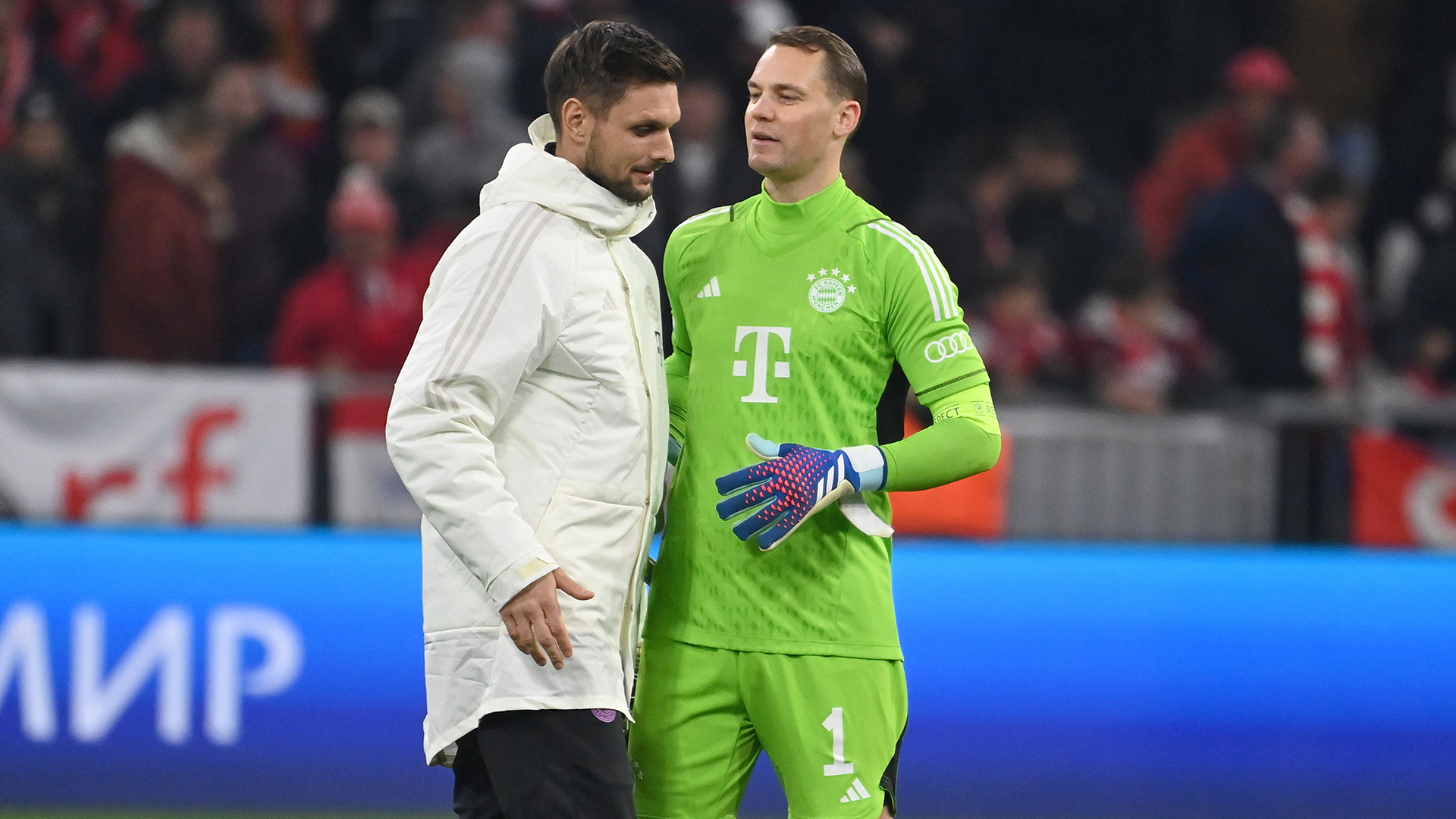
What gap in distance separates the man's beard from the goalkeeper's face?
297 millimetres

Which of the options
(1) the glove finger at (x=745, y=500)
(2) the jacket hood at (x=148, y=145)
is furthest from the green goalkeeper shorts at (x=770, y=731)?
(2) the jacket hood at (x=148, y=145)

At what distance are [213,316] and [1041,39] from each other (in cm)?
541

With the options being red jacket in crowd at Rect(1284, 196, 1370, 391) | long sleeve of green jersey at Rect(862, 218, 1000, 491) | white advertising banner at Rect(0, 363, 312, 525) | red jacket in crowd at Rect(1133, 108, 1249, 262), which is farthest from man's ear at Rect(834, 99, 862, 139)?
red jacket in crowd at Rect(1133, 108, 1249, 262)

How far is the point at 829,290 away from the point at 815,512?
46 cm

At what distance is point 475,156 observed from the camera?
9195mm

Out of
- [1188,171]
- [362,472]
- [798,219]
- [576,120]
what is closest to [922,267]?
[798,219]

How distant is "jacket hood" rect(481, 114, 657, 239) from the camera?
3578 mm

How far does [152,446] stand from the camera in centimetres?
724

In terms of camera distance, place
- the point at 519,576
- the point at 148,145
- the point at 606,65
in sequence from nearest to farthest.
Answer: the point at 519,576
the point at 606,65
the point at 148,145

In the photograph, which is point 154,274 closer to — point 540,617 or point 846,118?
point 846,118

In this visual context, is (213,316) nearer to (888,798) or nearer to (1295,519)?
(1295,519)

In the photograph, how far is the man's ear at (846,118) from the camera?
12.7 ft


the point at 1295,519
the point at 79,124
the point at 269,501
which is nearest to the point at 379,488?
the point at 269,501

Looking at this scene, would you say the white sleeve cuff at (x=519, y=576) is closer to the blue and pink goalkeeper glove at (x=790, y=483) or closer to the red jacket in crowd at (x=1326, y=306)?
the blue and pink goalkeeper glove at (x=790, y=483)
